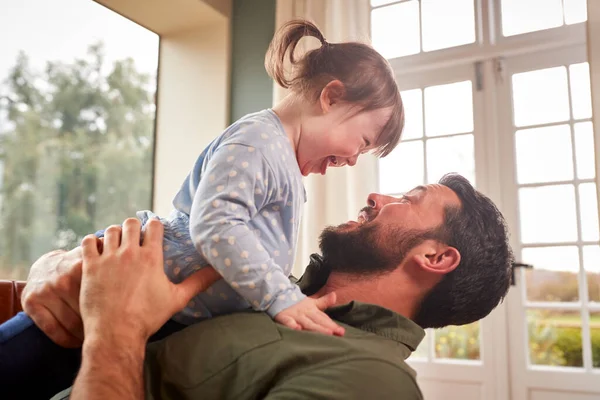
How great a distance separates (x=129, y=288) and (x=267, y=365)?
0.29 m

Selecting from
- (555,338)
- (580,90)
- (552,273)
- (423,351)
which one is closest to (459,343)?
(423,351)

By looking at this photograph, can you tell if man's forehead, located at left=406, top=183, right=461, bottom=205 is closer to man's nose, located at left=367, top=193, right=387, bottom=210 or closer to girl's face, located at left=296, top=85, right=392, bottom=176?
man's nose, located at left=367, top=193, right=387, bottom=210

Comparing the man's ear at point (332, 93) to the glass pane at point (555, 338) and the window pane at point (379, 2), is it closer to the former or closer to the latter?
the glass pane at point (555, 338)

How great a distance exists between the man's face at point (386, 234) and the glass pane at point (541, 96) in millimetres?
2025

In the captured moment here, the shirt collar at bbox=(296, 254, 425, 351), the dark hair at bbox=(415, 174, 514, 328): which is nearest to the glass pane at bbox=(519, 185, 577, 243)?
the dark hair at bbox=(415, 174, 514, 328)

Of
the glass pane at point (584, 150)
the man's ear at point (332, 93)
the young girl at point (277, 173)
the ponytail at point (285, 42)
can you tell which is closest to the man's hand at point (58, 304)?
the young girl at point (277, 173)

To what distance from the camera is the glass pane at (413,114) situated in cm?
352

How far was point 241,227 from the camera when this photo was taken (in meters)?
1.13

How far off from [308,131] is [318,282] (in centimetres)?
38

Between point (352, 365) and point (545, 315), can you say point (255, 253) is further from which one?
point (545, 315)

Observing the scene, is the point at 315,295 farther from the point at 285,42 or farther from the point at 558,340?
the point at 558,340

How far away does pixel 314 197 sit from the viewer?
11.1 feet

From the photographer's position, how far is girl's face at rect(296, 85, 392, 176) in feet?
5.05

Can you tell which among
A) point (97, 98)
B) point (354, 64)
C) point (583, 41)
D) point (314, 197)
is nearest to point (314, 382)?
point (354, 64)
